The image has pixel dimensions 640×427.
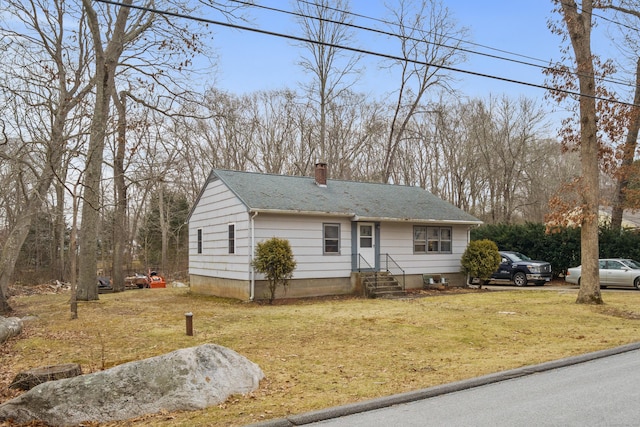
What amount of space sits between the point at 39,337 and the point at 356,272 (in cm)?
1141

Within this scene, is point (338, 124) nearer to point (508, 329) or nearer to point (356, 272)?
point (356, 272)

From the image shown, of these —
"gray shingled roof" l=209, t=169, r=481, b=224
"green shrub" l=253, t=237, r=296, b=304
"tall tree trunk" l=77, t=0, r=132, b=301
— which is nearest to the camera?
"green shrub" l=253, t=237, r=296, b=304

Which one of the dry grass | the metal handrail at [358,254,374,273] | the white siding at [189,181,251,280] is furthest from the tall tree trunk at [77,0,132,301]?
the metal handrail at [358,254,374,273]

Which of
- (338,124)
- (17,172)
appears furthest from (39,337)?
(338,124)

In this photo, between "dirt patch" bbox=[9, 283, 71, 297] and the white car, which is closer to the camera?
the white car

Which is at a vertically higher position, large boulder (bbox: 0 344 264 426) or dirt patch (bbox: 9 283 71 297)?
large boulder (bbox: 0 344 264 426)

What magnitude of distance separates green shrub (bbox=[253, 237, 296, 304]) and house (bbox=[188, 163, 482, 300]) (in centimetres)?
67

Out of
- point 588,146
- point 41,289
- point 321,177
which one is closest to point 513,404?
point 588,146

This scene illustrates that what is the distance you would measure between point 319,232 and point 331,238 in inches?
24.4

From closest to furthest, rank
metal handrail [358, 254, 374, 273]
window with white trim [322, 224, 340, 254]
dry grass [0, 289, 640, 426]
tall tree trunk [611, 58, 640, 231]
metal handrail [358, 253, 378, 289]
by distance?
dry grass [0, 289, 640, 426] < window with white trim [322, 224, 340, 254] < metal handrail [358, 253, 378, 289] < metal handrail [358, 254, 374, 273] < tall tree trunk [611, 58, 640, 231]

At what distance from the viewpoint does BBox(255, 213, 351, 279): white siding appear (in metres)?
17.5

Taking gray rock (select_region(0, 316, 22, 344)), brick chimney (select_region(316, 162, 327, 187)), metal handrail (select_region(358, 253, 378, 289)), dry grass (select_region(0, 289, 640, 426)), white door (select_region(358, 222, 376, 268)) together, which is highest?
brick chimney (select_region(316, 162, 327, 187))

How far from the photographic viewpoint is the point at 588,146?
15.6 metres

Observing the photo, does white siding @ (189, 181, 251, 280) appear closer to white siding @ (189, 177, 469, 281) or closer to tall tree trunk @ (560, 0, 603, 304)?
white siding @ (189, 177, 469, 281)
